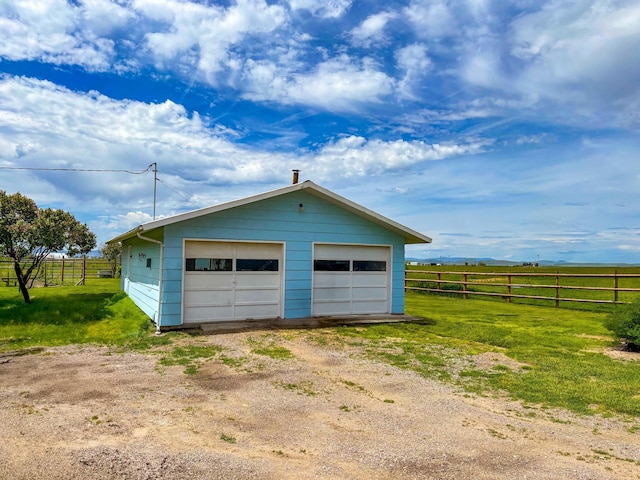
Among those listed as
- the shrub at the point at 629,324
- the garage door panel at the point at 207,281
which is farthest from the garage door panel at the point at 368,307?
→ the shrub at the point at 629,324

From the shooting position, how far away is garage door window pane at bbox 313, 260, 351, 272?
1209 centimetres

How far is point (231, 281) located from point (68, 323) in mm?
4244

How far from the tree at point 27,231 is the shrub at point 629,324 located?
633 inches

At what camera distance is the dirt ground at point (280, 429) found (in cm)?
366

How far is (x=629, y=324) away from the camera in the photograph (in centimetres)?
873

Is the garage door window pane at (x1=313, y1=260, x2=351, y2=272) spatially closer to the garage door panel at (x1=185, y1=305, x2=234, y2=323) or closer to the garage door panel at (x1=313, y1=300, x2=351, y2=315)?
the garage door panel at (x1=313, y1=300, x2=351, y2=315)

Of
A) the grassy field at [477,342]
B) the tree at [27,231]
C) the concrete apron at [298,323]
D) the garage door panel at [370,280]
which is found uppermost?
the tree at [27,231]

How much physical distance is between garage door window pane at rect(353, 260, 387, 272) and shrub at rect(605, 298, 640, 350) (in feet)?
18.6

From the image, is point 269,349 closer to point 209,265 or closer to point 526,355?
point 209,265

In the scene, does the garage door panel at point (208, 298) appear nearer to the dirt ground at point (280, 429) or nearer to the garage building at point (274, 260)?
the garage building at point (274, 260)

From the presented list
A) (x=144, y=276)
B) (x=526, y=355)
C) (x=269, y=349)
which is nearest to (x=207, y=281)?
(x=144, y=276)

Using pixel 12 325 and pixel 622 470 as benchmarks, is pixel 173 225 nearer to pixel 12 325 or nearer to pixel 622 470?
pixel 12 325

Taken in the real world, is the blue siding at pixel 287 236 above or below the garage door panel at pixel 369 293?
above

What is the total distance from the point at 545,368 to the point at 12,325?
11.6 metres
